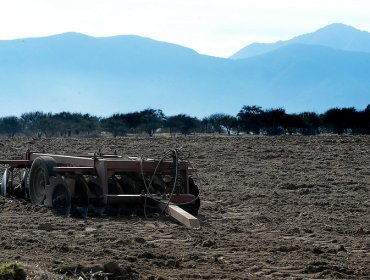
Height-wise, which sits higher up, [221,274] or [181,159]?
[181,159]

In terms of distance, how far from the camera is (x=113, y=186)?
11555mm

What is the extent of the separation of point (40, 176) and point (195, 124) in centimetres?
2778

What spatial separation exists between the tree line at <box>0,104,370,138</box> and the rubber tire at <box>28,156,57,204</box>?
2376 centimetres

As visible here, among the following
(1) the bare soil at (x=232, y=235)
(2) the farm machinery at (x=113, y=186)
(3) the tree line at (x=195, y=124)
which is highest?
(3) the tree line at (x=195, y=124)

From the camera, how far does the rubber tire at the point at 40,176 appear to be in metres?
11.7

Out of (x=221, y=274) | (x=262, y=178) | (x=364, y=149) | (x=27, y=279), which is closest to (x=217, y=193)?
(x=262, y=178)

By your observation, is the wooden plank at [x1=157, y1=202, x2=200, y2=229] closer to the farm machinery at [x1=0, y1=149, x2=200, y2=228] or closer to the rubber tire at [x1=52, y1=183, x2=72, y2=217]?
the farm machinery at [x1=0, y1=149, x2=200, y2=228]

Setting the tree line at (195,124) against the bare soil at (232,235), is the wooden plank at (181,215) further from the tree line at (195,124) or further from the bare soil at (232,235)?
the tree line at (195,124)

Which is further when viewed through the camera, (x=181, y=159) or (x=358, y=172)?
(x=358, y=172)

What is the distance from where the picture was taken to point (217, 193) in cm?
1382

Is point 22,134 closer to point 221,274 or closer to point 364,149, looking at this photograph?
point 364,149

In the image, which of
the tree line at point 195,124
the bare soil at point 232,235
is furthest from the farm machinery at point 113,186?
the tree line at point 195,124

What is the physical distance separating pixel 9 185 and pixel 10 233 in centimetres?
442

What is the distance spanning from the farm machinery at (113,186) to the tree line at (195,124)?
23640 mm
